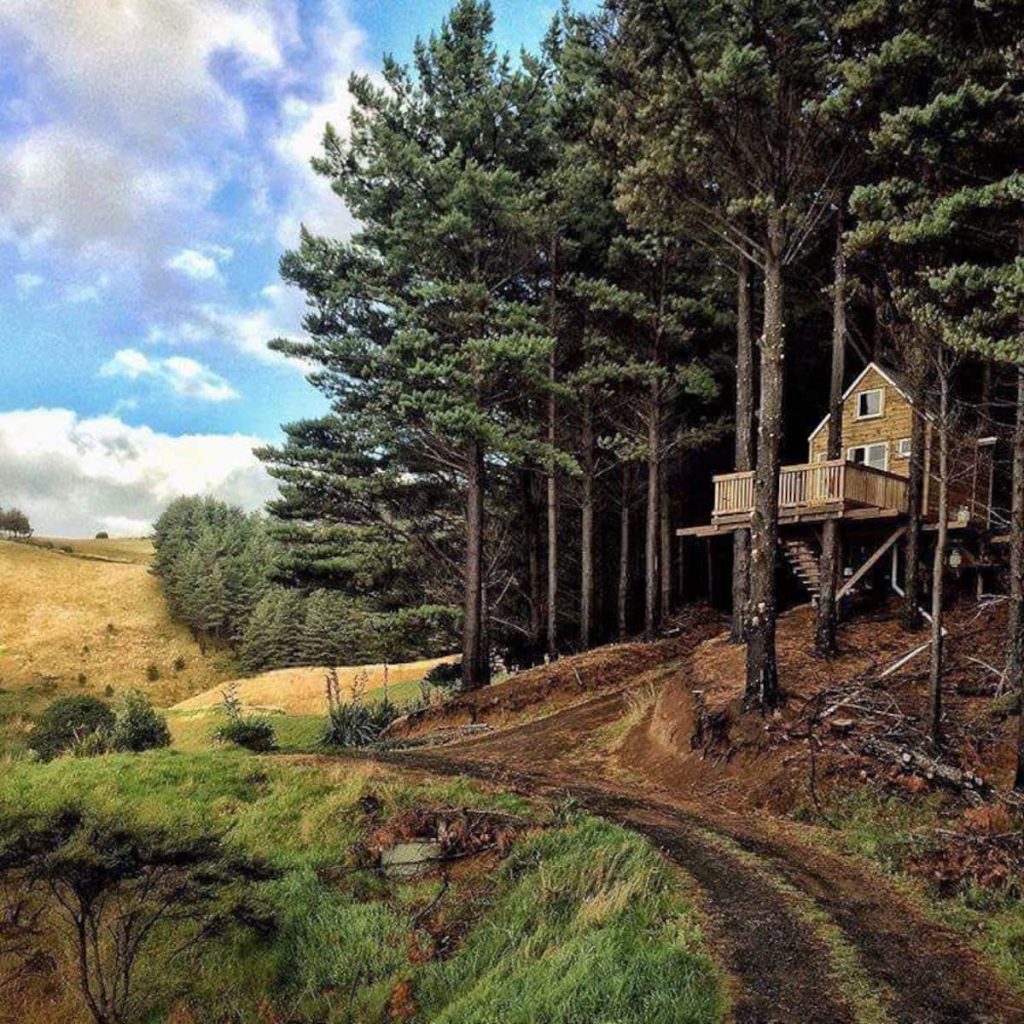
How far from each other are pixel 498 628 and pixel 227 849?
69.5ft

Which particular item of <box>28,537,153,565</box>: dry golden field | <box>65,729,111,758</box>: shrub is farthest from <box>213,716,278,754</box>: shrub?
<box>28,537,153,565</box>: dry golden field

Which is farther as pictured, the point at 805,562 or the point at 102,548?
the point at 102,548

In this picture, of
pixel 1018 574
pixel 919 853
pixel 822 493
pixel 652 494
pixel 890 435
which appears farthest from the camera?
pixel 890 435

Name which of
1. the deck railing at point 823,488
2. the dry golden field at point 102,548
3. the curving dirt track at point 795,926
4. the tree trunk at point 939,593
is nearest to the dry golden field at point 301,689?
the deck railing at point 823,488

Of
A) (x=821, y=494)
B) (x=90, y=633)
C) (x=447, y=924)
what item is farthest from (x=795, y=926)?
(x=90, y=633)

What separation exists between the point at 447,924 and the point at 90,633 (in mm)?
75818

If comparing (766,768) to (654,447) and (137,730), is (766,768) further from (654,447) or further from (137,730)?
(137,730)

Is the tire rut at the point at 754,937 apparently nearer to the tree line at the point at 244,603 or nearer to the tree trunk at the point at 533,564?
the tree trunk at the point at 533,564

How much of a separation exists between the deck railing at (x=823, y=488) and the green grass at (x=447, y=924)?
11174 mm

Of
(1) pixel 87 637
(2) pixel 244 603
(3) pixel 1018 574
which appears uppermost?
(3) pixel 1018 574

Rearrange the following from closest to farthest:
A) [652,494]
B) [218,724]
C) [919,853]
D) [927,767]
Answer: [919,853]
[927,767]
[652,494]
[218,724]

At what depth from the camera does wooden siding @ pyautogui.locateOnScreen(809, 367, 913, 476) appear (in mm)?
23625

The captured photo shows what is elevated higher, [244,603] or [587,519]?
[587,519]

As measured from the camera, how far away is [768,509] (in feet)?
45.2
